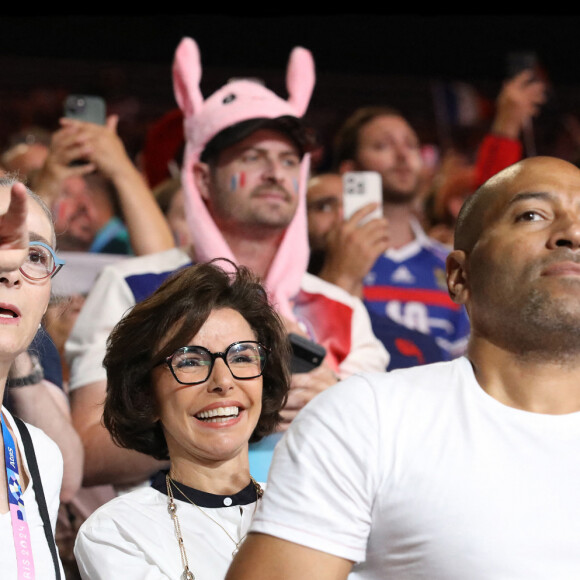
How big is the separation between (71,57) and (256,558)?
343 cm

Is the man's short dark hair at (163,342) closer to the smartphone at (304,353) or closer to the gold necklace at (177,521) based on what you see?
the gold necklace at (177,521)

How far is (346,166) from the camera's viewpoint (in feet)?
11.6

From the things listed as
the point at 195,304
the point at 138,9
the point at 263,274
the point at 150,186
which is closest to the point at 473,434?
the point at 195,304

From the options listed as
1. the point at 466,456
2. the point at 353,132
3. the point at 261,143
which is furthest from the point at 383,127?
the point at 466,456

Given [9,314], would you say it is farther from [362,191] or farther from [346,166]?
[346,166]

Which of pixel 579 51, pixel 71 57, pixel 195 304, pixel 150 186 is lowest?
pixel 195 304

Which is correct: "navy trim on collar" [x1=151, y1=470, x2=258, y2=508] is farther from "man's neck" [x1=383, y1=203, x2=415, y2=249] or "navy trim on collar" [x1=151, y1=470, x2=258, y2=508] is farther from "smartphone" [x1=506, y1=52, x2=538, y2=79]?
"smartphone" [x1=506, y1=52, x2=538, y2=79]

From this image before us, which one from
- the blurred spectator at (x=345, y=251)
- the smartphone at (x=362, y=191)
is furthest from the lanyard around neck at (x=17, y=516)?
the smartphone at (x=362, y=191)

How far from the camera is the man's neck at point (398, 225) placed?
138 inches

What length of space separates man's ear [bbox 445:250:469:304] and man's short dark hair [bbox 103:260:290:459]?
386mm

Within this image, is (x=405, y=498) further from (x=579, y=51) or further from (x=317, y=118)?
(x=579, y=51)

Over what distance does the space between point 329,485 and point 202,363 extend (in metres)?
0.49

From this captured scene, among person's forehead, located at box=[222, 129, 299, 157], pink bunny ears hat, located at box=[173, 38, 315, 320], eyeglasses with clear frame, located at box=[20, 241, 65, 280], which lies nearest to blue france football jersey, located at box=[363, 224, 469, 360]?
pink bunny ears hat, located at box=[173, 38, 315, 320]

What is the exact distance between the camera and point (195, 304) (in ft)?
5.83
